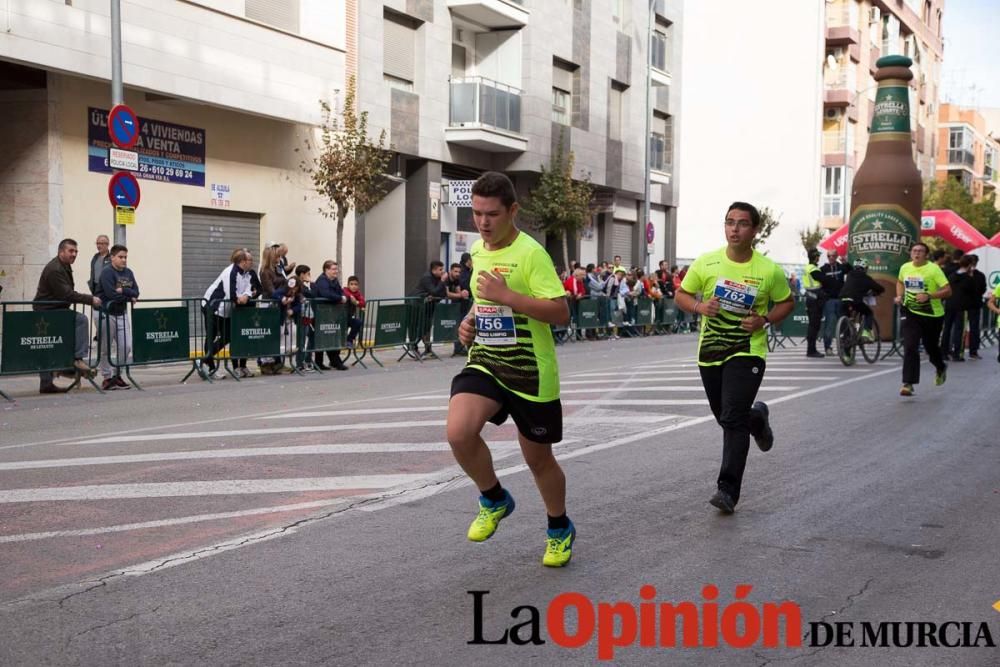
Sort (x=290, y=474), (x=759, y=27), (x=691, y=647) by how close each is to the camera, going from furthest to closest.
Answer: (x=759, y=27) < (x=290, y=474) < (x=691, y=647)

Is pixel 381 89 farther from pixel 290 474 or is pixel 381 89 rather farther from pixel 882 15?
pixel 882 15

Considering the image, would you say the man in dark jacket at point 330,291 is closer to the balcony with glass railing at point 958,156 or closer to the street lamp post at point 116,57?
the street lamp post at point 116,57

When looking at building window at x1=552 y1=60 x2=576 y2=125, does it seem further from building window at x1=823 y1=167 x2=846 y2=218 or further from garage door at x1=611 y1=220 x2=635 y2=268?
building window at x1=823 y1=167 x2=846 y2=218

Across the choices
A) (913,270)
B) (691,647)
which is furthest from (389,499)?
(913,270)

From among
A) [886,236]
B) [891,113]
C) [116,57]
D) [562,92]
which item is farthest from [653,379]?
[562,92]

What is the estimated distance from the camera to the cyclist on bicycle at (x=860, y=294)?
19.4 metres

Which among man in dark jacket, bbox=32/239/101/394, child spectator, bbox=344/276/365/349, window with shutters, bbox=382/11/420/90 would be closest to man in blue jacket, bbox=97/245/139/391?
man in dark jacket, bbox=32/239/101/394

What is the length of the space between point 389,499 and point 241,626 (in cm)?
263

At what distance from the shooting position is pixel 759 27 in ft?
198

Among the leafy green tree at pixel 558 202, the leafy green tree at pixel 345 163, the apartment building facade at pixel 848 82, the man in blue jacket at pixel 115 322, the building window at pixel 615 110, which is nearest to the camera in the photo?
Result: the man in blue jacket at pixel 115 322

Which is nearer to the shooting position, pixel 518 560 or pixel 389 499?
pixel 518 560

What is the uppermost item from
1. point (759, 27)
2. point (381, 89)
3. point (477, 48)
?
point (759, 27)

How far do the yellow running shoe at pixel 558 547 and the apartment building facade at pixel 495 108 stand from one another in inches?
891

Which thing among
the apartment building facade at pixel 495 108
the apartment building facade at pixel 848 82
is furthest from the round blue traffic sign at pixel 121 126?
the apartment building facade at pixel 848 82
